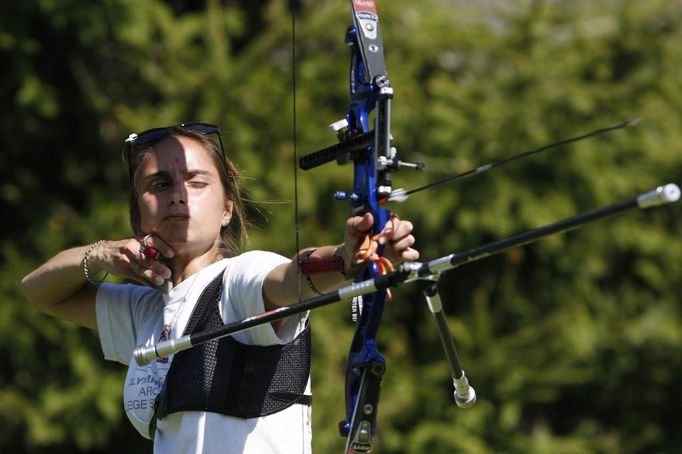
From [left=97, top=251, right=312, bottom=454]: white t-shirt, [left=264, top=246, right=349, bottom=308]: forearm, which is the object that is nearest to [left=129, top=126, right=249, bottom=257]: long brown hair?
[left=97, top=251, right=312, bottom=454]: white t-shirt

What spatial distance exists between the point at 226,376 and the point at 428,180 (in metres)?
4.67

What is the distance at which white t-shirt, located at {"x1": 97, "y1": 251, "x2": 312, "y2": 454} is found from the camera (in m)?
3.03

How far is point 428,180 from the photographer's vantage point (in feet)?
25.0

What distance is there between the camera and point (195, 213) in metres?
3.24

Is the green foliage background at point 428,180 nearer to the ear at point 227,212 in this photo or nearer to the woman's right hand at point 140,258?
the ear at point 227,212

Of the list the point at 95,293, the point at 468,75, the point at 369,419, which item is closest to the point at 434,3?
the point at 468,75

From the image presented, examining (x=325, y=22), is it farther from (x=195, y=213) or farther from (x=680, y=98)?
(x=195, y=213)

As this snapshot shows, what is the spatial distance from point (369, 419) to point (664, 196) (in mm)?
932

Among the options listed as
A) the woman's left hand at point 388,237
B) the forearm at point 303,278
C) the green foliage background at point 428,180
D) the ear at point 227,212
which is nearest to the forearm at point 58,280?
the ear at point 227,212

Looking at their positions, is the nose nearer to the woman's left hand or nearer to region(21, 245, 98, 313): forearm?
region(21, 245, 98, 313): forearm

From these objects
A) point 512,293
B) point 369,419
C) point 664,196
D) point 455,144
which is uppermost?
point 455,144

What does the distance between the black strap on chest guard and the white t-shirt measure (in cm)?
2

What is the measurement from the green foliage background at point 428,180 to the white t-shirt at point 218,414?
142 inches

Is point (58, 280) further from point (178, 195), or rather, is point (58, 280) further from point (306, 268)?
point (306, 268)
